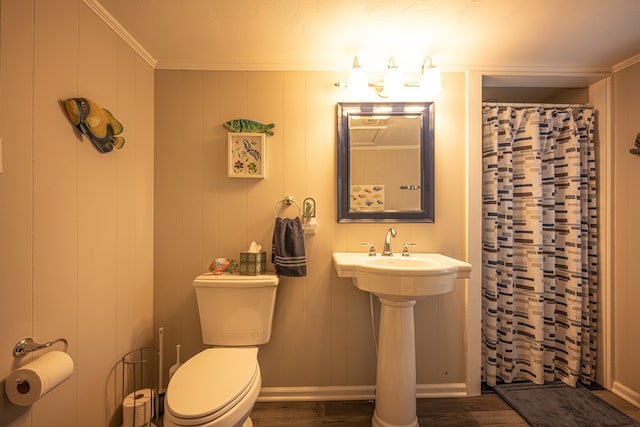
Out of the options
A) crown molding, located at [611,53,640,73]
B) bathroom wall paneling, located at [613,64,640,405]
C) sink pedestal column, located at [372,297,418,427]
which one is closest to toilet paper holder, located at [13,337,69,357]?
sink pedestal column, located at [372,297,418,427]

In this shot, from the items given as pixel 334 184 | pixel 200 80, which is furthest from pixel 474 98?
pixel 200 80

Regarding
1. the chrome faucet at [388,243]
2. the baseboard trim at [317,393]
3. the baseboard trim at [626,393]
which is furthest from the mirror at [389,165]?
the baseboard trim at [626,393]

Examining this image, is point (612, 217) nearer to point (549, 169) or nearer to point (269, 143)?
point (549, 169)

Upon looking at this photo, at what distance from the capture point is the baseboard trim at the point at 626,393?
1.56m

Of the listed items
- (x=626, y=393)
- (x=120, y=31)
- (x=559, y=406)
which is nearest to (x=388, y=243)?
(x=559, y=406)

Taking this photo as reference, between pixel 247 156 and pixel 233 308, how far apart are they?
0.90 meters

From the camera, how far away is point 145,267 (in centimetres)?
157

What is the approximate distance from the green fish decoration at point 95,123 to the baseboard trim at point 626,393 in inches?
128

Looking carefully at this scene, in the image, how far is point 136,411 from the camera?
1283mm

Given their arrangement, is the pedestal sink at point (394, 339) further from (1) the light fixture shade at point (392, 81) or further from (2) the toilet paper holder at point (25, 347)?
(2) the toilet paper holder at point (25, 347)

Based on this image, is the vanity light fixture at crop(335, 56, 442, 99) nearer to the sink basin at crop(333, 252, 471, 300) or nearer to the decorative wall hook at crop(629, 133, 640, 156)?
the sink basin at crop(333, 252, 471, 300)

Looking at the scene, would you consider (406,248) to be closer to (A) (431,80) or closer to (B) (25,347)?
(A) (431,80)

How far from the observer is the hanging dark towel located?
1.50 m

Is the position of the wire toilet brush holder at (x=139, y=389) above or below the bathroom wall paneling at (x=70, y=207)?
→ below
